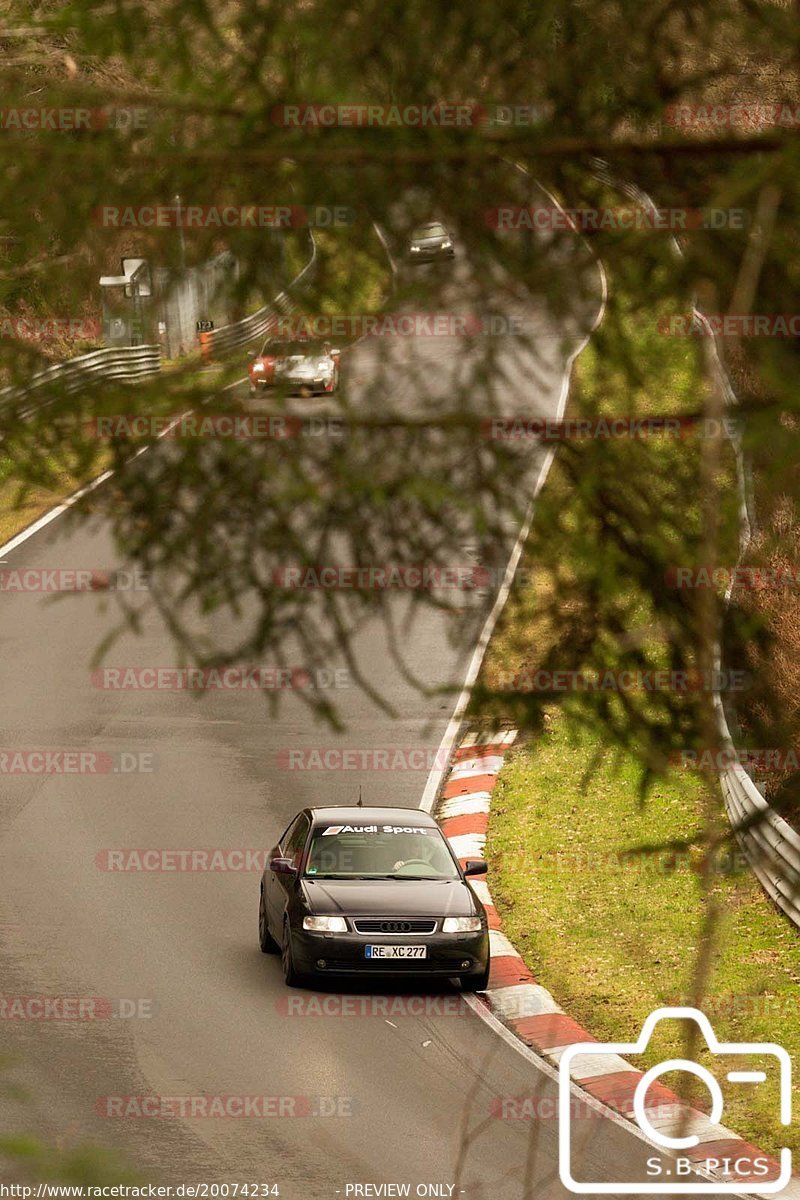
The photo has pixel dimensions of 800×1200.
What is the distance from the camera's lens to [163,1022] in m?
13.5

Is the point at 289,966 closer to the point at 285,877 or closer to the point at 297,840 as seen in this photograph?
the point at 285,877

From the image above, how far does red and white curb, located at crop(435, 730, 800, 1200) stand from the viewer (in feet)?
36.2

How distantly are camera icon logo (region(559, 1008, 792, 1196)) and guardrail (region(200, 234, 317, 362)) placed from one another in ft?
16.1

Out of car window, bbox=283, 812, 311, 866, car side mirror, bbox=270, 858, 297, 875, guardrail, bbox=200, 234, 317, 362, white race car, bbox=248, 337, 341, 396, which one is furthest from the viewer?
car window, bbox=283, 812, 311, 866

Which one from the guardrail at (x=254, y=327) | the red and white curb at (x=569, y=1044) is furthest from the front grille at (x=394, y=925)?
the guardrail at (x=254, y=327)

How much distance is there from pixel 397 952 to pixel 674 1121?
3529 millimetres

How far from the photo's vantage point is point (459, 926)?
1443 cm

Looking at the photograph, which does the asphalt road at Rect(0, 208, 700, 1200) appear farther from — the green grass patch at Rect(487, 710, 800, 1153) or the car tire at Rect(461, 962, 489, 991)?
the green grass patch at Rect(487, 710, 800, 1153)

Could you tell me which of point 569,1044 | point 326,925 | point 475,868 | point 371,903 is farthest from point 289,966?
point 569,1044

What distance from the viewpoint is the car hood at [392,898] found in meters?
14.5

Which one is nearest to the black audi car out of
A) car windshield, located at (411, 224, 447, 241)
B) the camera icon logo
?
the camera icon logo

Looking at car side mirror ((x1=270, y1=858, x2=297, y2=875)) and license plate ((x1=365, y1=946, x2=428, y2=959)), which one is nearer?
license plate ((x1=365, y1=946, x2=428, y2=959))

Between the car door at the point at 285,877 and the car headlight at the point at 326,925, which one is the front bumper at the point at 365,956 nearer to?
the car headlight at the point at 326,925

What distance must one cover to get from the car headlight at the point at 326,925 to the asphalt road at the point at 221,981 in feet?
2.08
